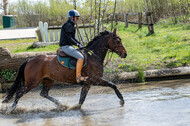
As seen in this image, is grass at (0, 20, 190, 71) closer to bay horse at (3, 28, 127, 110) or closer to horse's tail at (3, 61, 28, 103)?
bay horse at (3, 28, 127, 110)

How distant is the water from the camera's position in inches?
234

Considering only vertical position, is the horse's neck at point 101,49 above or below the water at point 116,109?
above

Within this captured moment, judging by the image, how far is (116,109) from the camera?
7020 mm

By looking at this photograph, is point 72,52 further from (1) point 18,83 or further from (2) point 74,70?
(1) point 18,83

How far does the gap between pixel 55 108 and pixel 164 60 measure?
5546 millimetres

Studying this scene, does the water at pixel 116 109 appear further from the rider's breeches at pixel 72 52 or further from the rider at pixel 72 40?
the rider's breeches at pixel 72 52

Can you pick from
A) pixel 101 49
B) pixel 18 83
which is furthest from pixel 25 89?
pixel 101 49

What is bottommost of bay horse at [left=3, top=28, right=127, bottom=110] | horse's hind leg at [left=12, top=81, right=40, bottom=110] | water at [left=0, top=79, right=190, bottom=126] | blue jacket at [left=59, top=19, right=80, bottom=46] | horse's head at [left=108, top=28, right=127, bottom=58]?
water at [left=0, top=79, right=190, bottom=126]

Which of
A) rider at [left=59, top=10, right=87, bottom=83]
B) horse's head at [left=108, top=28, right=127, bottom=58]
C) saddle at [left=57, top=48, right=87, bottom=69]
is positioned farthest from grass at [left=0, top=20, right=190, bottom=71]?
rider at [left=59, top=10, right=87, bottom=83]

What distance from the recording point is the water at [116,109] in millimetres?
5938

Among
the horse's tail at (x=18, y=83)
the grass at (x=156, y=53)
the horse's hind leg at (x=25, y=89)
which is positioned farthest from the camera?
the grass at (x=156, y=53)

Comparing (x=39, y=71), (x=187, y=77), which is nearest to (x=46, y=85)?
(x=39, y=71)

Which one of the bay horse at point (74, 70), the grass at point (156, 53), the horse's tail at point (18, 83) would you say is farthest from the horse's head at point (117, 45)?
the grass at point (156, 53)

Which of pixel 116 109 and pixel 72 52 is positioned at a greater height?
pixel 72 52
